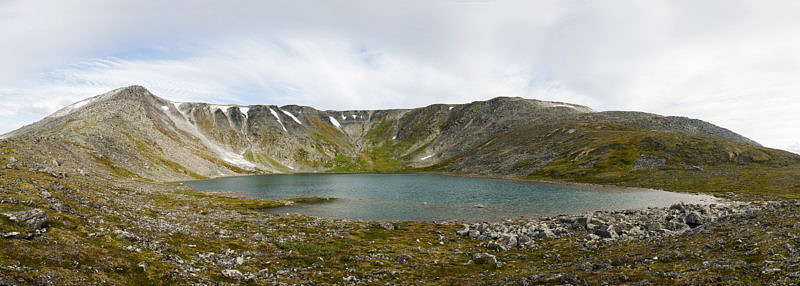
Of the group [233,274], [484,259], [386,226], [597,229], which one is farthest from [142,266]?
[597,229]

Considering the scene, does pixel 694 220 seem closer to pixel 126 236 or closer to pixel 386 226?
pixel 386 226

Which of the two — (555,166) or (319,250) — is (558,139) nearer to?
(555,166)

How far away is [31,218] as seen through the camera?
1908cm

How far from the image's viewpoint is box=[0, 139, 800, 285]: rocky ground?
16.2m

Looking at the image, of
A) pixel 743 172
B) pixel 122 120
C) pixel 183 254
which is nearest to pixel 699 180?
pixel 743 172

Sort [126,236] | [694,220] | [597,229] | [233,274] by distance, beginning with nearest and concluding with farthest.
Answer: [233,274] → [126,236] → [597,229] → [694,220]

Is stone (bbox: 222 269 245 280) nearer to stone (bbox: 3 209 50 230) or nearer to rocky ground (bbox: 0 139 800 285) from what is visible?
rocky ground (bbox: 0 139 800 285)

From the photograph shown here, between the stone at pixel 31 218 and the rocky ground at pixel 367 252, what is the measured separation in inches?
2.6

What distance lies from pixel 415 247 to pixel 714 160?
162 meters

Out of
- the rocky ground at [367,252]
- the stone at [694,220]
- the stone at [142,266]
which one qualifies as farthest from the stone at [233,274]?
the stone at [694,220]

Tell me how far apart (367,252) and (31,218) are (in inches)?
920

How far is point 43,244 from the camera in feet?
55.9

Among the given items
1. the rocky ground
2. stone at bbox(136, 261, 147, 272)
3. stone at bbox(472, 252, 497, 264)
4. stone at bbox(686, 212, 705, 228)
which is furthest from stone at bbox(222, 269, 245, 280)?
stone at bbox(686, 212, 705, 228)

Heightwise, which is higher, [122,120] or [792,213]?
[122,120]
